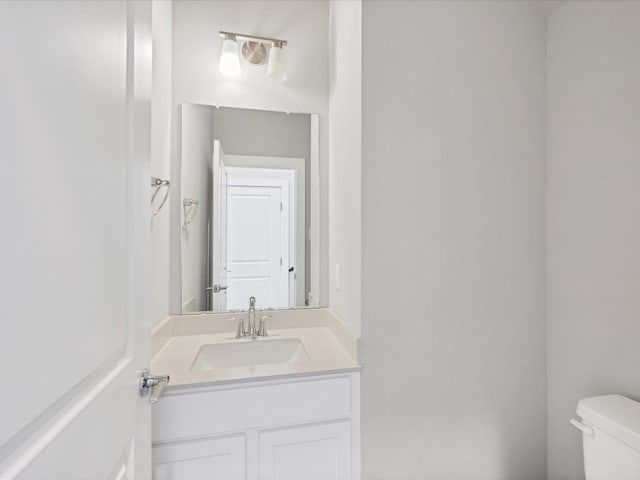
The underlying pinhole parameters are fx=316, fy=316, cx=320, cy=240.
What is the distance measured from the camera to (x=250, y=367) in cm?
123

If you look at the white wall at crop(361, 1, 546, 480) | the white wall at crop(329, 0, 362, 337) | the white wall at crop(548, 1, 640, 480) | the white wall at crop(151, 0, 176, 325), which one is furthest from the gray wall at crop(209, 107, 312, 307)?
the white wall at crop(548, 1, 640, 480)

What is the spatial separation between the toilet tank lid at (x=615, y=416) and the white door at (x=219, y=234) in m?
1.57

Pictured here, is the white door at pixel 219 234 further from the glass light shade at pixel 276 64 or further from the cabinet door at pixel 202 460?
the cabinet door at pixel 202 460

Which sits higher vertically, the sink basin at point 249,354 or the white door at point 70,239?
the white door at point 70,239

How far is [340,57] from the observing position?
1.57 metres

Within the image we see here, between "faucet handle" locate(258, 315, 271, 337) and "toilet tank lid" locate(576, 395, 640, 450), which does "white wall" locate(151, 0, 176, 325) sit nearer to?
"faucet handle" locate(258, 315, 271, 337)

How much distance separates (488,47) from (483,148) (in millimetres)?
447

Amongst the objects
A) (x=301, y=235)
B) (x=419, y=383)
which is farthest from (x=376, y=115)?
(x=419, y=383)

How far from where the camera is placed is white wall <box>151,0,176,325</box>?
4.41 ft

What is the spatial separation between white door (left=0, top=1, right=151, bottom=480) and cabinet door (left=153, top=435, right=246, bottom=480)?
368 mm

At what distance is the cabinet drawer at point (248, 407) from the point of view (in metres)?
1.08

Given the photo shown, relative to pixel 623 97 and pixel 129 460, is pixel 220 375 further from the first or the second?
pixel 623 97

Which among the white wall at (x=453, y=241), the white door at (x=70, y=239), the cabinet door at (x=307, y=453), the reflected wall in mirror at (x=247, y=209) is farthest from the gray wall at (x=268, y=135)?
the white door at (x=70, y=239)

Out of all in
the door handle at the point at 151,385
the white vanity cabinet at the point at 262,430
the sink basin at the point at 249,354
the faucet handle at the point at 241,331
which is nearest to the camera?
the door handle at the point at 151,385
